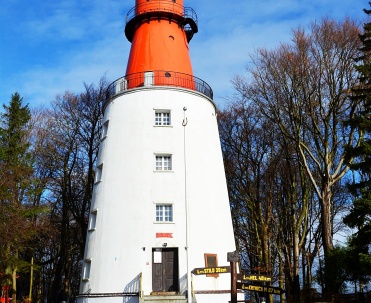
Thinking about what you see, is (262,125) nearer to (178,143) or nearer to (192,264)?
(178,143)

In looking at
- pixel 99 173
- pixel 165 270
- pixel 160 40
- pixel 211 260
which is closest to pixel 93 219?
pixel 99 173

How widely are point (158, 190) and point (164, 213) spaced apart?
1.18 m

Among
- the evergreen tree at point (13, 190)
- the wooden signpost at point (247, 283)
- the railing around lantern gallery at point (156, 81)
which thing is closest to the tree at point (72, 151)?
the evergreen tree at point (13, 190)

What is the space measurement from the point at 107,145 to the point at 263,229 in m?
13.5

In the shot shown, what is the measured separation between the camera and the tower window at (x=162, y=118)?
79.0ft

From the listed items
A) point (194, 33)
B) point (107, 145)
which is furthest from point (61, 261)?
point (194, 33)

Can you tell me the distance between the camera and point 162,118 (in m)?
24.2

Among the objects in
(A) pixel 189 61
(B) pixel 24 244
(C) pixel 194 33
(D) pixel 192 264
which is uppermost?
(C) pixel 194 33

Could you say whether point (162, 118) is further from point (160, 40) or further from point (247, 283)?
point (247, 283)

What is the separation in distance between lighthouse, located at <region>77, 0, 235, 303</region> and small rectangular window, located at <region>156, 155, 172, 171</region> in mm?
52

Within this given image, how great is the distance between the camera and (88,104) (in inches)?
1348

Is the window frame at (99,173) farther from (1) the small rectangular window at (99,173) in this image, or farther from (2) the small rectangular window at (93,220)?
(2) the small rectangular window at (93,220)

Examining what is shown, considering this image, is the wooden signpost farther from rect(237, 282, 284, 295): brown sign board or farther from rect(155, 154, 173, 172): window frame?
rect(155, 154, 173, 172): window frame

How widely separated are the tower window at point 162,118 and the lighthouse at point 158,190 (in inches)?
2.1
